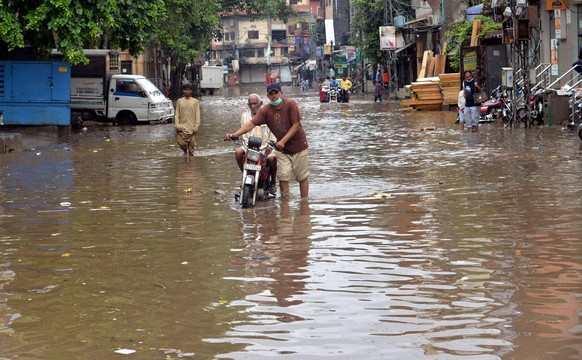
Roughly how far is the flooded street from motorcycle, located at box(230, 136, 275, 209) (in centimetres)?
22

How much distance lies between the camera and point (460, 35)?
41469 mm

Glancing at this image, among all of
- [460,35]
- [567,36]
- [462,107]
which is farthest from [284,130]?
[460,35]

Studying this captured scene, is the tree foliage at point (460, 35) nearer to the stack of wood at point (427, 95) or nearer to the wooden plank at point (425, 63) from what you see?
the stack of wood at point (427, 95)

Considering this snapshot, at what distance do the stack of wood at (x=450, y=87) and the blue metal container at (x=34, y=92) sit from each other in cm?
1475

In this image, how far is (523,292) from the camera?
7.15m

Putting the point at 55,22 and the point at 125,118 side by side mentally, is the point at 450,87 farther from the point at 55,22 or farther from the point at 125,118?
the point at 55,22

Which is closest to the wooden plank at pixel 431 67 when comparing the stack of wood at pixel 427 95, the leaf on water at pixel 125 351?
the stack of wood at pixel 427 95

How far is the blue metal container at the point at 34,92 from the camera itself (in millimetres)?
30344

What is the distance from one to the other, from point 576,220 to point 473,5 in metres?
39.2

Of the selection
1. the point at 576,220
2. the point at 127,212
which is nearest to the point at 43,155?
the point at 127,212

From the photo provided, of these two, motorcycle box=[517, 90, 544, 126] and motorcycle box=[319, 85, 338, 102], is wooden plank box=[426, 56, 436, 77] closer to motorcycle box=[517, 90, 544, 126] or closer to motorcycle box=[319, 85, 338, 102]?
motorcycle box=[319, 85, 338, 102]

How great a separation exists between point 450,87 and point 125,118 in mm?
12047

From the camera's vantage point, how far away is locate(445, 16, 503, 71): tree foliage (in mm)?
39250

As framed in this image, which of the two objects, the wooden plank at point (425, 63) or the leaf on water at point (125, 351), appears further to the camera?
the wooden plank at point (425, 63)
